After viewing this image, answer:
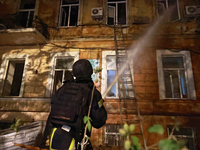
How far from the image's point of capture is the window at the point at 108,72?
5613mm

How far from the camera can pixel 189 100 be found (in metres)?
5.09

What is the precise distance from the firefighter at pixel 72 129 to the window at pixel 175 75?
409cm

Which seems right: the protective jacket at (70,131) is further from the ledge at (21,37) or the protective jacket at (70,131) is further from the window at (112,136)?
the ledge at (21,37)

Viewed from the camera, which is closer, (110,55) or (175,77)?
(175,77)

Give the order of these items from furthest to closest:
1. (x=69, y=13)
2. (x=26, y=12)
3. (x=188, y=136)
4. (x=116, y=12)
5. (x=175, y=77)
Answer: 1. (x=26, y=12)
2. (x=69, y=13)
3. (x=116, y=12)
4. (x=175, y=77)
5. (x=188, y=136)

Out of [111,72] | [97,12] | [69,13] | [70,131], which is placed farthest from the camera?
[69,13]

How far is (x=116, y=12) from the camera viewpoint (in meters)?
6.80

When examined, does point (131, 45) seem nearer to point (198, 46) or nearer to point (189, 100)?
point (198, 46)

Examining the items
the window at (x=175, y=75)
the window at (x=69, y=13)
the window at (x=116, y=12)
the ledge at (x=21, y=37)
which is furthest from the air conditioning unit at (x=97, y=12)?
the window at (x=175, y=75)

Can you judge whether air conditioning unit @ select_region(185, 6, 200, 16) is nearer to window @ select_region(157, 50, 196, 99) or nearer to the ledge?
window @ select_region(157, 50, 196, 99)

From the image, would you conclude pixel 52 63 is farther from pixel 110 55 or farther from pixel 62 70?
pixel 110 55

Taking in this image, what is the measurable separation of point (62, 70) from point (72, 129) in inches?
182

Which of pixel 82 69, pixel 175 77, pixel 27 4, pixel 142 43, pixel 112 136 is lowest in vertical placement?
pixel 112 136

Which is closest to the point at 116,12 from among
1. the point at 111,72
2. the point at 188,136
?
the point at 111,72
